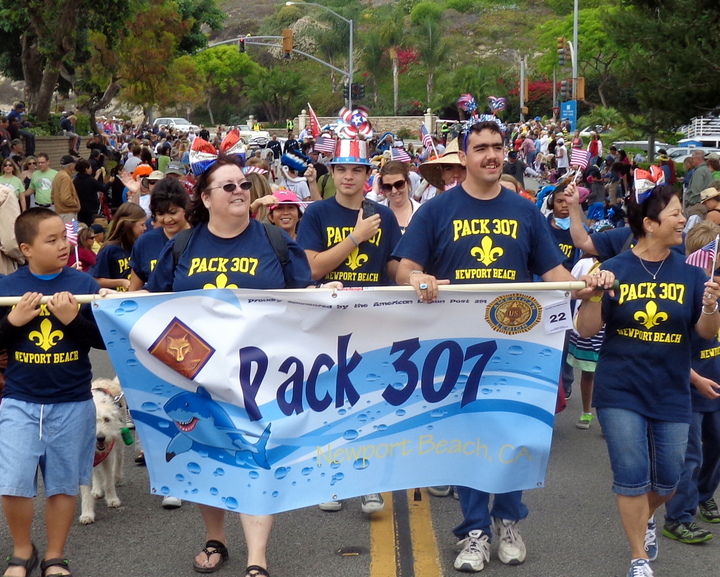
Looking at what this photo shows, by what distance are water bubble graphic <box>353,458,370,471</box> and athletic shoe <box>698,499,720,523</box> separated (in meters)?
2.17

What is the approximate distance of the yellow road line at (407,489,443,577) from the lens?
16.2 feet

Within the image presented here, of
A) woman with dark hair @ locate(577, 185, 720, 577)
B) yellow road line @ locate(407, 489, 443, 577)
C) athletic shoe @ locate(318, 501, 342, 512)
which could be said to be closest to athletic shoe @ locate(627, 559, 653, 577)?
woman with dark hair @ locate(577, 185, 720, 577)

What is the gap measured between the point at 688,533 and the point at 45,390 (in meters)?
3.35

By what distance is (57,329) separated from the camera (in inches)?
185

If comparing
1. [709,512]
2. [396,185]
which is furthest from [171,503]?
[709,512]

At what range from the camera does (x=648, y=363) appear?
15.1 ft

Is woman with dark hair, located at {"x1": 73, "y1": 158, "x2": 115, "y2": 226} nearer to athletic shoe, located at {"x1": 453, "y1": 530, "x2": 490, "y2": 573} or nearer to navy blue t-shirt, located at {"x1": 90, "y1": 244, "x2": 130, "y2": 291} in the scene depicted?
navy blue t-shirt, located at {"x1": 90, "y1": 244, "x2": 130, "y2": 291}

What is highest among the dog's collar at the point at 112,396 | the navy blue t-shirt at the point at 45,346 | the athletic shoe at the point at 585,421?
the navy blue t-shirt at the point at 45,346

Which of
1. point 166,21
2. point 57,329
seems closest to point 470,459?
point 57,329

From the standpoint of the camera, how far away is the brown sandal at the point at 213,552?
192 inches

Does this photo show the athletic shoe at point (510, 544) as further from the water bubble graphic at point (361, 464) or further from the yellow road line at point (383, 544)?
the water bubble graphic at point (361, 464)

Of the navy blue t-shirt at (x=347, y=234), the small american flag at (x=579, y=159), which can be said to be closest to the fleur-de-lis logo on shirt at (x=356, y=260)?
the navy blue t-shirt at (x=347, y=234)

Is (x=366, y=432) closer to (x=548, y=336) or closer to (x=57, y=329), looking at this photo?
(x=548, y=336)

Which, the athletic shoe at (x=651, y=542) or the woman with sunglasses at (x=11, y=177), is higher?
the woman with sunglasses at (x=11, y=177)
